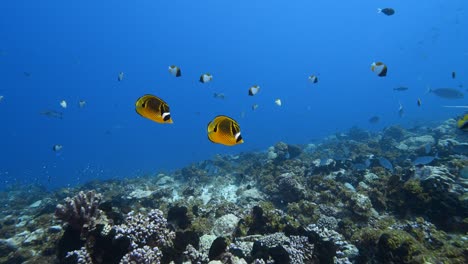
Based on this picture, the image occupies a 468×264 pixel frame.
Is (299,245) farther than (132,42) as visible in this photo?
No

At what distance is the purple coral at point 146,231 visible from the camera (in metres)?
4.72

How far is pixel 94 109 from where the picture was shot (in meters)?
199

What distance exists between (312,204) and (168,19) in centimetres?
19504

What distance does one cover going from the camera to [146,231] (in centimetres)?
487

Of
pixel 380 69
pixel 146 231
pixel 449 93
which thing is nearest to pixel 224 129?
pixel 146 231

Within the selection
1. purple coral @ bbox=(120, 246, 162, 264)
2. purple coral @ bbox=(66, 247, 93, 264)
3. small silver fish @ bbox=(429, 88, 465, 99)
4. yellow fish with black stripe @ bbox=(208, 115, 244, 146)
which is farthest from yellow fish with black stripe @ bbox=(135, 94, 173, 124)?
small silver fish @ bbox=(429, 88, 465, 99)

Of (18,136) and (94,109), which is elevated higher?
(94,109)

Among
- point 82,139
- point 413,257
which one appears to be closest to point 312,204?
point 413,257

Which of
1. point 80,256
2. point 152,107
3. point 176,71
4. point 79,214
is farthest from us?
point 176,71

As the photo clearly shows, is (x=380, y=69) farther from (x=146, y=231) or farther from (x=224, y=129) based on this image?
(x=146, y=231)

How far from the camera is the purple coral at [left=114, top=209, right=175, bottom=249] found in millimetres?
4719

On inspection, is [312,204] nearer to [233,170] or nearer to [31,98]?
[233,170]

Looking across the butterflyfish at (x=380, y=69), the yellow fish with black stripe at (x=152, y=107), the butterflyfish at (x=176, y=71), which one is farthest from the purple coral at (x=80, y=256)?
the butterflyfish at (x=380, y=69)

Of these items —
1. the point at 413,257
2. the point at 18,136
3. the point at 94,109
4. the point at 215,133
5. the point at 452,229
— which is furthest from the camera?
the point at 94,109
